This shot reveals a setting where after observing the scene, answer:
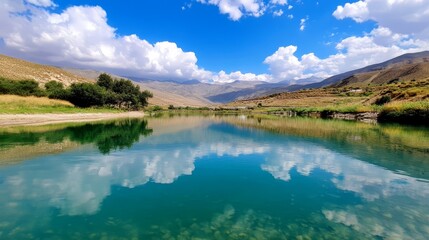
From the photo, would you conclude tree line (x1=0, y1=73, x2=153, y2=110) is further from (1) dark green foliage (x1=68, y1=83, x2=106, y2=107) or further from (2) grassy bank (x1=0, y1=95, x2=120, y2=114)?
(2) grassy bank (x1=0, y1=95, x2=120, y2=114)

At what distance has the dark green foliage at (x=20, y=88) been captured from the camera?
77625mm

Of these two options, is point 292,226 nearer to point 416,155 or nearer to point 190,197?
point 190,197

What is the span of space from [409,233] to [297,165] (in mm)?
10440

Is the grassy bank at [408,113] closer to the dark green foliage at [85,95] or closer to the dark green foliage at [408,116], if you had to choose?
the dark green foliage at [408,116]

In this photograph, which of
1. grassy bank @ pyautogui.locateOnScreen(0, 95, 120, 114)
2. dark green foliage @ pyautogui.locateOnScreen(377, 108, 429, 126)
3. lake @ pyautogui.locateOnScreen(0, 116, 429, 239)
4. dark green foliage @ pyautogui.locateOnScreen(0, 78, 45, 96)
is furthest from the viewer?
dark green foliage @ pyautogui.locateOnScreen(0, 78, 45, 96)

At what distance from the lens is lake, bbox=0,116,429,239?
940cm

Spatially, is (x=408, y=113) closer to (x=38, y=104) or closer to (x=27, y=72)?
(x=38, y=104)

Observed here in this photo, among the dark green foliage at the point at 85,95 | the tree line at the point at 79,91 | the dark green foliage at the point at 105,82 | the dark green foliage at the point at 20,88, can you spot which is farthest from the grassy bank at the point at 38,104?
the dark green foliage at the point at 105,82

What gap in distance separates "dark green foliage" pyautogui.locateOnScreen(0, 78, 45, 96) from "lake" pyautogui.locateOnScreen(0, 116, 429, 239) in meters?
67.2

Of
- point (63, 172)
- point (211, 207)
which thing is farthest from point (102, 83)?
point (211, 207)

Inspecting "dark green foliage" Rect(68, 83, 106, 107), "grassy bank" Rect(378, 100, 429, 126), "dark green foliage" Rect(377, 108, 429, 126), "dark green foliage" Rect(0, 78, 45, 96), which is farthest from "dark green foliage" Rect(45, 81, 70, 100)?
"grassy bank" Rect(378, 100, 429, 126)

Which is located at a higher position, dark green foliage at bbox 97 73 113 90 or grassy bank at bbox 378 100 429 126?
dark green foliage at bbox 97 73 113 90

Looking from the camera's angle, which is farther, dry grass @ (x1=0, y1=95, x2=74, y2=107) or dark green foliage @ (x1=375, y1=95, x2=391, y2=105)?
dark green foliage @ (x1=375, y1=95, x2=391, y2=105)

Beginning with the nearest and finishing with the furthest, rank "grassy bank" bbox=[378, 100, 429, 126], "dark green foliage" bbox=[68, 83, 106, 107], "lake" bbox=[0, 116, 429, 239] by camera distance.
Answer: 1. "lake" bbox=[0, 116, 429, 239]
2. "grassy bank" bbox=[378, 100, 429, 126]
3. "dark green foliage" bbox=[68, 83, 106, 107]
